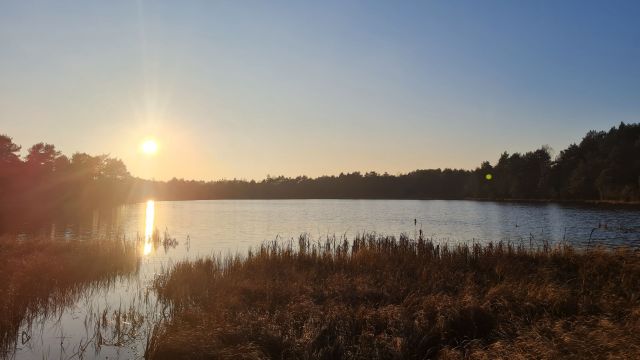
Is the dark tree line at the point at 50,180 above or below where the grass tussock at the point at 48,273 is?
above

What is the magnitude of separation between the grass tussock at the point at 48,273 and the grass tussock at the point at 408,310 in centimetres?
357

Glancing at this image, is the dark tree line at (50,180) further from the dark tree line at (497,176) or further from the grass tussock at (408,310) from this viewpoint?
the grass tussock at (408,310)

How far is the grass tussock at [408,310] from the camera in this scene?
9.32m

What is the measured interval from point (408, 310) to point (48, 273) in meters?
15.4

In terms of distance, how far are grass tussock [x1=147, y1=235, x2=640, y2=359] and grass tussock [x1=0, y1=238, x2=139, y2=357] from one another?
357 cm

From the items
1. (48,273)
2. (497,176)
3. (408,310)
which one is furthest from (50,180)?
(497,176)

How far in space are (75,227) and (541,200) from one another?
110123 mm

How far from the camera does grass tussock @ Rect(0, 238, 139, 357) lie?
1352 cm

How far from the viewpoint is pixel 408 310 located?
39.8ft

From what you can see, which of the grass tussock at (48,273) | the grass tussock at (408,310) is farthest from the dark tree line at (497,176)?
the grass tussock at (408,310)

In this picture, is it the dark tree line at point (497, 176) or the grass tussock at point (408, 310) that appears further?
the dark tree line at point (497, 176)

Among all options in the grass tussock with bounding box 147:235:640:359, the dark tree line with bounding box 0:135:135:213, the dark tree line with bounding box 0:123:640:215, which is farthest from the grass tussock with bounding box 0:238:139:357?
the dark tree line with bounding box 0:123:640:215

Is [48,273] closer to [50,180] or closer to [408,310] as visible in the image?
[408,310]

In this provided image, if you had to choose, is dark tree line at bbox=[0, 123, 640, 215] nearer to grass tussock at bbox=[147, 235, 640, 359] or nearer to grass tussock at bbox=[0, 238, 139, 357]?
grass tussock at bbox=[0, 238, 139, 357]
